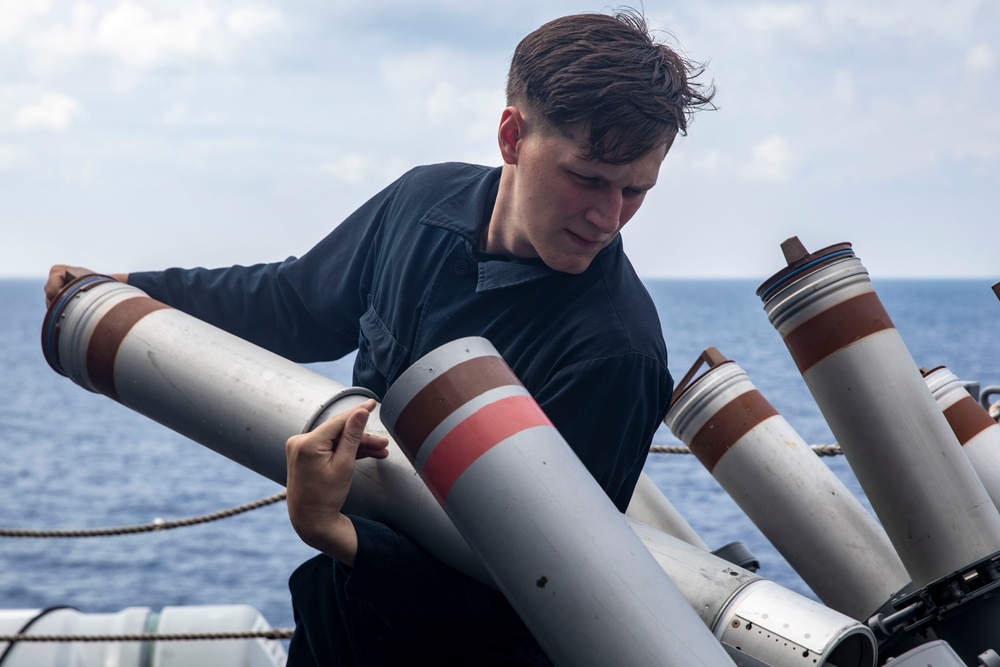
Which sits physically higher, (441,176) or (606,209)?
(441,176)

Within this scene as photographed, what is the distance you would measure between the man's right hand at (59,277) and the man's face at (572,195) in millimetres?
1191

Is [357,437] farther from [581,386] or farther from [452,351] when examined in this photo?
[581,386]

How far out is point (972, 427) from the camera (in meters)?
3.12

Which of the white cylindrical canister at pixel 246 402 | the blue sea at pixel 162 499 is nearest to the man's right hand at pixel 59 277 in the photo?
the white cylindrical canister at pixel 246 402

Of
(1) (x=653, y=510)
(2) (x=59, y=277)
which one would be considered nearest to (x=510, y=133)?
(2) (x=59, y=277)

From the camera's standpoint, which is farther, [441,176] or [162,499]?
[162,499]

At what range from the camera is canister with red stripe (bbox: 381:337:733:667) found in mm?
1732

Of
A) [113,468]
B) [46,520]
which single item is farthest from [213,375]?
[113,468]

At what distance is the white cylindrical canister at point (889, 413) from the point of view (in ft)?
7.79

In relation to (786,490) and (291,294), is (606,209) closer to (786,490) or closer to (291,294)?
(291,294)

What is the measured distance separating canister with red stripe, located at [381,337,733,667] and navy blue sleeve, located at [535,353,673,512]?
9.5 inches

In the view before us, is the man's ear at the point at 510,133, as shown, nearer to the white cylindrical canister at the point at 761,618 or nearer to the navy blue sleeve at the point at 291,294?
the navy blue sleeve at the point at 291,294

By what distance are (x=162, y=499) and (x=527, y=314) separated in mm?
38736

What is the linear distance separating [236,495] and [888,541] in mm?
39872
